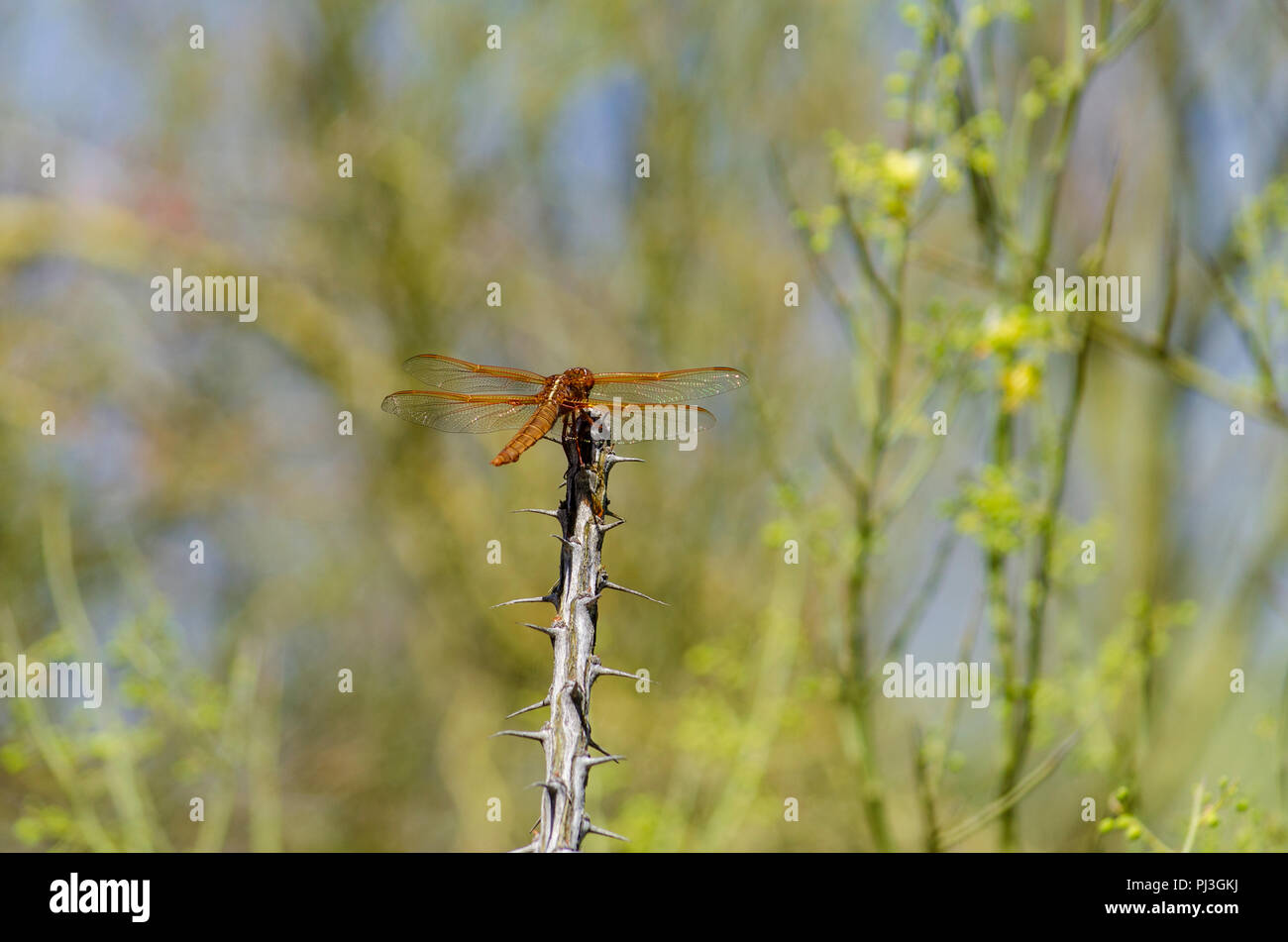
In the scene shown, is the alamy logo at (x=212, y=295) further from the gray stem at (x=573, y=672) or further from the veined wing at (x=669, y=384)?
the gray stem at (x=573, y=672)

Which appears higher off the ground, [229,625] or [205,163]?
[205,163]

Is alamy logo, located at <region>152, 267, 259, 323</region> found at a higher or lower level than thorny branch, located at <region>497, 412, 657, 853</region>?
higher

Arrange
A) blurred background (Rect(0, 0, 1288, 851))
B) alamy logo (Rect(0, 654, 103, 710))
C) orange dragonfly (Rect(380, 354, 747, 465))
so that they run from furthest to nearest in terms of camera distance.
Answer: blurred background (Rect(0, 0, 1288, 851)) → alamy logo (Rect(0, 654, 103, 710)) → orange dragonfly (Rect(380, 354, 747, 465))

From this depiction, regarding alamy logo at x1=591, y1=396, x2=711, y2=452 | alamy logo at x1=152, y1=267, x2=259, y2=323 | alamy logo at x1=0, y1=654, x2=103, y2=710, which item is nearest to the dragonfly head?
alamy logo at x1=591, y1=396, x2=711, y2=452

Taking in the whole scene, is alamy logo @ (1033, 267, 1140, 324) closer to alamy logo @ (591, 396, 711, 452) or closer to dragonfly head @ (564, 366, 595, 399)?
alamy logo @ (591, 396, 711, 452)

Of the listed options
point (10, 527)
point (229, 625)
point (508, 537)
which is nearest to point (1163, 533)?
point (508, 537)
